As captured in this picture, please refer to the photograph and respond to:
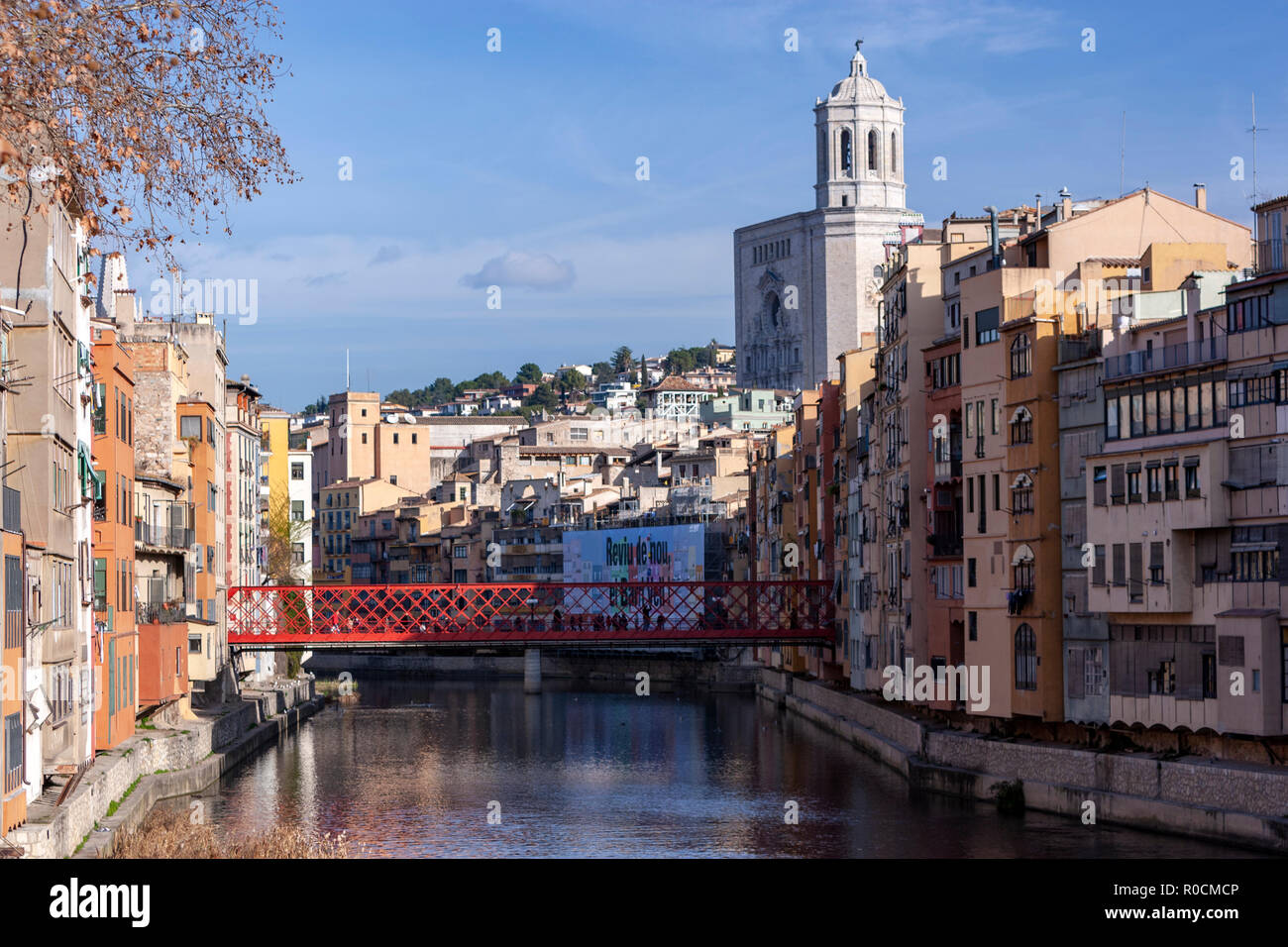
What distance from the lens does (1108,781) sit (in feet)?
130

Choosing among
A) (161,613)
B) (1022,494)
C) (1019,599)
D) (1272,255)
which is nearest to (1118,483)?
(1022,494)

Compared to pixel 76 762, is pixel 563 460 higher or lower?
higher

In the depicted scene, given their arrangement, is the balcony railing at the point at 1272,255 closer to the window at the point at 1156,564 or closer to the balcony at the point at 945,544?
the window at the point at 1156,564

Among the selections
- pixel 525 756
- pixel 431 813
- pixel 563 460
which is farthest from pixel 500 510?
pixel 431 813

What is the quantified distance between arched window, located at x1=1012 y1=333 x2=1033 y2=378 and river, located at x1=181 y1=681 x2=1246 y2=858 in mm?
9715

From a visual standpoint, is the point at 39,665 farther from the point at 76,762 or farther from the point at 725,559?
the point at 725,559

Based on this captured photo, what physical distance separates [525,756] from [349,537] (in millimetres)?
98257

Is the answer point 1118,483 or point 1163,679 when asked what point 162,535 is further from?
point 1163,679

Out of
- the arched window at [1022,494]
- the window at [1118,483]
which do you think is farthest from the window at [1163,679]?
the arched window at [1022,494]

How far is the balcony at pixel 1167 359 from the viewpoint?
38.3m

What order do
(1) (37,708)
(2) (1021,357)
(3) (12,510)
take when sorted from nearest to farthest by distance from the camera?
(3) (12,510)
(1) (37,708)
(2) (1021,357)

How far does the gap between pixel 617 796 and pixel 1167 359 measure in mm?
18839

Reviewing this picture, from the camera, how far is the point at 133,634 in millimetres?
46406

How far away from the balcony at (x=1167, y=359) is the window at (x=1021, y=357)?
8.87ft
